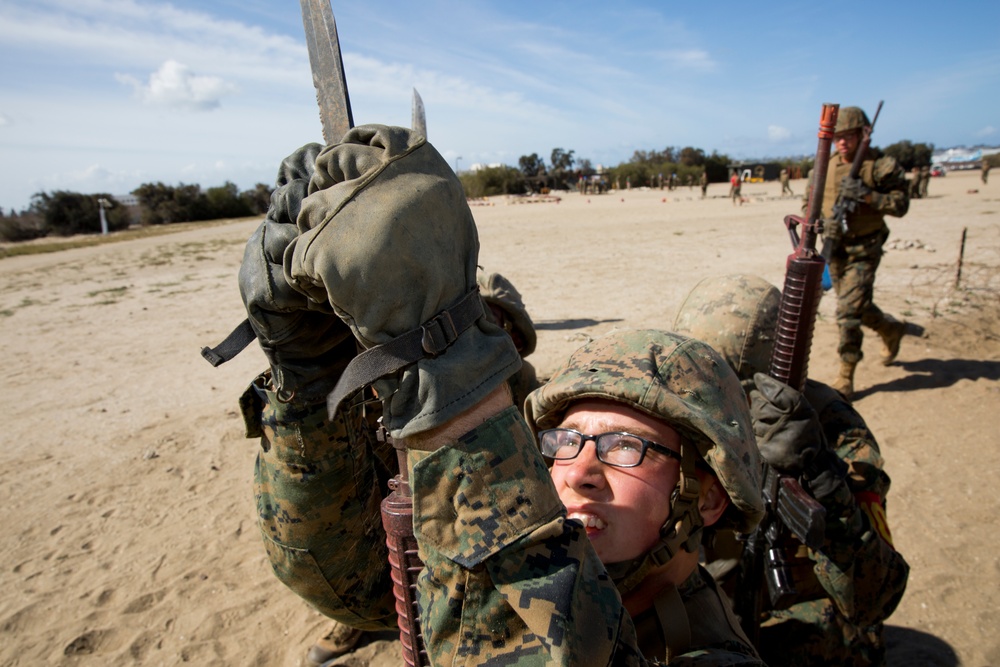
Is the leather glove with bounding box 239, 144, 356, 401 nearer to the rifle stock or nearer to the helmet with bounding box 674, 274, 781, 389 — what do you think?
the rifle stock

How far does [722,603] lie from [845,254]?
575 centimetres

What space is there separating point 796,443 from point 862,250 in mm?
4802

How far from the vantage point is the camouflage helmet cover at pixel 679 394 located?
5.85 ft

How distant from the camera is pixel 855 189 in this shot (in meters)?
6.22

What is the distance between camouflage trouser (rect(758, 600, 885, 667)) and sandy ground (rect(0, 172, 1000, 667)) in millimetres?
716

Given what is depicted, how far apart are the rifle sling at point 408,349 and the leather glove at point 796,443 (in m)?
1.92

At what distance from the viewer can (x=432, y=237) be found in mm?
1098

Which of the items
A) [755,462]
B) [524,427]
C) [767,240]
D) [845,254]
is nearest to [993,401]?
[845,254]

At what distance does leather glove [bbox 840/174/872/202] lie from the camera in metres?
6.20

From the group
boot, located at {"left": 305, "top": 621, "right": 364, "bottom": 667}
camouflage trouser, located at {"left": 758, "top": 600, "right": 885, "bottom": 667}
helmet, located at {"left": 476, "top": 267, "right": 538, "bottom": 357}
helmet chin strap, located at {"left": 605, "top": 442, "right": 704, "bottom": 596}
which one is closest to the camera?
helmet chin strap, located at {"left": 605, "top": 442, "right": 704, "bottom": 596}

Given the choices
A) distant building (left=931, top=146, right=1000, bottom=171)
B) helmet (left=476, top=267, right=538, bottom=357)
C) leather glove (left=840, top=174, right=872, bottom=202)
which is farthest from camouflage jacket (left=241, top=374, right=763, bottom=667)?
distant building (left=931, top=146, right=1000, bottom=171)

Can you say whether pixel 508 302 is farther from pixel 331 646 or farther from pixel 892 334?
pixel 892 334

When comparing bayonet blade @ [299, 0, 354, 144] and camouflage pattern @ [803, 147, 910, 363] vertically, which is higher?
bayonet blade @ [299, 0, 354, 144]

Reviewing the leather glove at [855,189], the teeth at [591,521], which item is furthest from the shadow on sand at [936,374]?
the teeth at [591,521]
